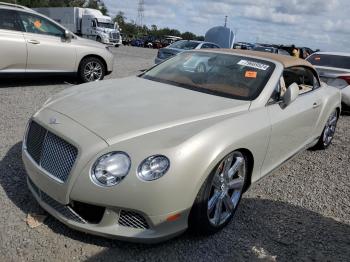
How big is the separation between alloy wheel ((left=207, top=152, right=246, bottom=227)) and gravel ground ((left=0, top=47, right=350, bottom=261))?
16 cm

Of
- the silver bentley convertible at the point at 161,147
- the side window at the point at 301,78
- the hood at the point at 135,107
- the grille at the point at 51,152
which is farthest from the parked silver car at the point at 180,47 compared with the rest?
the grille at the point at 51,152

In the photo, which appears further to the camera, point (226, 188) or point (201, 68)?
point (201, 68)

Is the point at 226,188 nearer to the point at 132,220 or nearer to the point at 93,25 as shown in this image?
the point at 132,220

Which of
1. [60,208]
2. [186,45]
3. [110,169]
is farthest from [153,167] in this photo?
[186,45]

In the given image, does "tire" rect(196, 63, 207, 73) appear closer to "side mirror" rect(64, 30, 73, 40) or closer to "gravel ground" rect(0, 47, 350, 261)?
"gravel ground" rect(0, 47, 350, 261)

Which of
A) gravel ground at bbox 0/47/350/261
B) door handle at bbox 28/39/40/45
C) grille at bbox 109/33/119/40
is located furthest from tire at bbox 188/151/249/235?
grille at bbox 109/33/119/40

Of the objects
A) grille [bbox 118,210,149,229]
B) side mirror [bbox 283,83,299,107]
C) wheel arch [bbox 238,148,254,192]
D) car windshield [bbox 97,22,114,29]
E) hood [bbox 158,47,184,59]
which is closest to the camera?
grille [bbox 118,210,149,229]

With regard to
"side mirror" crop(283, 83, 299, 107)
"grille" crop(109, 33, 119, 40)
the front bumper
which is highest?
"side mirror" crop(283, 83, 299, 107)

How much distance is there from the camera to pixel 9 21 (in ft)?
25.0

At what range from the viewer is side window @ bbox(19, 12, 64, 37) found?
7.83m

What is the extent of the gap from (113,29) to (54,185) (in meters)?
36.3

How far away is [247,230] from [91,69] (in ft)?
21.8

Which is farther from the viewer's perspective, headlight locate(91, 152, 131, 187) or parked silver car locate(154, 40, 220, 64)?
parked silver car locate(154, 40, 220, 64)

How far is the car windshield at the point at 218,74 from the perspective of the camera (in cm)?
389
